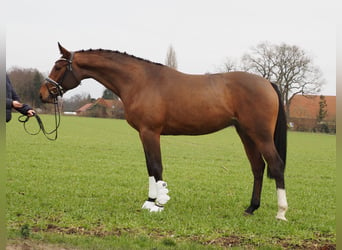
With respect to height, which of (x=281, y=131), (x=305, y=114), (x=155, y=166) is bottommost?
(x=155, y=166)

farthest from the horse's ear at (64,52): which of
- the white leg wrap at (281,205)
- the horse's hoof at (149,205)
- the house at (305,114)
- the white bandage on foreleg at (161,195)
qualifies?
the house at (305,114)

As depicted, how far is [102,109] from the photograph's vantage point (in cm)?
4650

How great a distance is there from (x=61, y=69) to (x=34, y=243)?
10.5 feet

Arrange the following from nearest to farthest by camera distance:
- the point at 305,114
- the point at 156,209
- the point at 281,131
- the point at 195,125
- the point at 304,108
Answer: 1. the point at 156,209
2. the point at 195,125
3. the point at 281,131
4. the point at 304,108
5. the point at 305,114

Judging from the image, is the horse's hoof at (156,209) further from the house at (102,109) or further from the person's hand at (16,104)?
the house at (102,109)

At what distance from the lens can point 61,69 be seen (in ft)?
19.8

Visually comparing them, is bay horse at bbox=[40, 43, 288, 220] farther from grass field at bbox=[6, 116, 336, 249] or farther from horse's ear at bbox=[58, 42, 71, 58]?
grass field at bbox=[6, 116, 336, 249]

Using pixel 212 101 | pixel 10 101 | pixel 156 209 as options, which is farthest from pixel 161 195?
pixel 10 101

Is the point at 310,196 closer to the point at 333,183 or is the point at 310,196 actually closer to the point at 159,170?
the point at 333,183

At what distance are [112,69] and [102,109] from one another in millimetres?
41291

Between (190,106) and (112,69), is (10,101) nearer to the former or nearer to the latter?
(112,69)

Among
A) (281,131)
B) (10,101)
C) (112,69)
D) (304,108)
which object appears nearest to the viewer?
(10,101)

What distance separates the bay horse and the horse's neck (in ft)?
0.06

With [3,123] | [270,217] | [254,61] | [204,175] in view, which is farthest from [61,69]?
[254,61]
